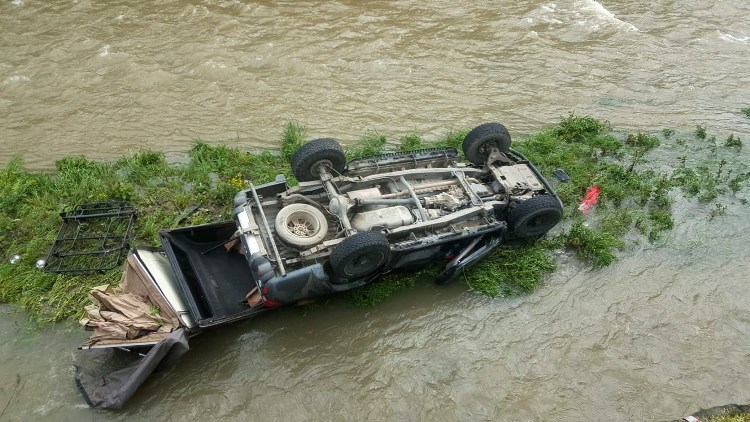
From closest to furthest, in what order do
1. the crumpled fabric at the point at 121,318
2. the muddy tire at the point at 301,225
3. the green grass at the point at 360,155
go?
the crumpled fabric at the point at 121,318
the muddy tire at the point at 301,225
the green grass at the point at 360,155

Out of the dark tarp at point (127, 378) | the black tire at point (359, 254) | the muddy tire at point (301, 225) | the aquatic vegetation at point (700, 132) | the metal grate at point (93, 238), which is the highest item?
the metal grate at point (93, 238)

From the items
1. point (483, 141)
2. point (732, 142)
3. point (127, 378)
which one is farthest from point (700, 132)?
point (127, 378)

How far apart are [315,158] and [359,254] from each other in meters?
1.71

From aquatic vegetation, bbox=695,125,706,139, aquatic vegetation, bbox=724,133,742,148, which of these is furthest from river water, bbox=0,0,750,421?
aquatic vegetation, bbox=724,133,742,148

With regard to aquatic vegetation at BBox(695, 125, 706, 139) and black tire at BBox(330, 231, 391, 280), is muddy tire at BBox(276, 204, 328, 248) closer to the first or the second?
black tire at BBox(330, 231, 391, 280)

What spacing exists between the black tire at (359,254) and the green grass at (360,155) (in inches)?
40.0

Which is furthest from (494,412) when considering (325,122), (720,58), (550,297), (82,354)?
(720,58)

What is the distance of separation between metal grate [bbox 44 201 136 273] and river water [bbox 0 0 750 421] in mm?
889

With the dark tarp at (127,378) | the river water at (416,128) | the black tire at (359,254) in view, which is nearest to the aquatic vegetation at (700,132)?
the river water at (416,128)

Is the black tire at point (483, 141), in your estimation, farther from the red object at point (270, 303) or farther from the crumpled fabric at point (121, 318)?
the crumpled fabric at point (121, 318)

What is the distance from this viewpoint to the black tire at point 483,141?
752 centimetres

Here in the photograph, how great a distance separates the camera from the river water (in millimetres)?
5996

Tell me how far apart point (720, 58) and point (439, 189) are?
9336 millimetres

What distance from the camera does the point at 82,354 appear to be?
602 centimetres
